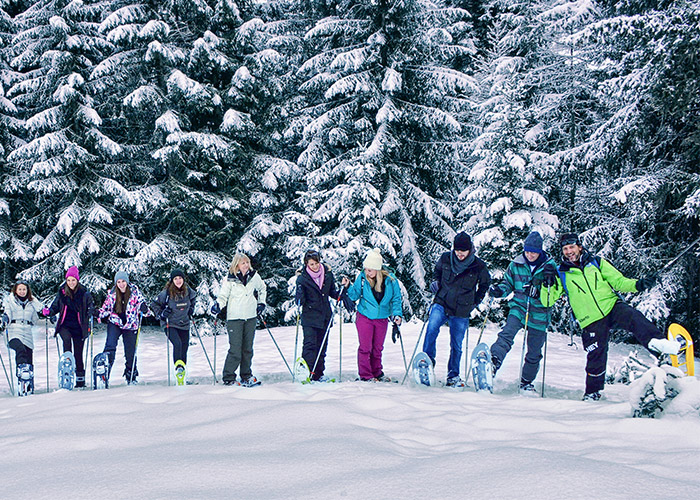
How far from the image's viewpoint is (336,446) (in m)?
3.59

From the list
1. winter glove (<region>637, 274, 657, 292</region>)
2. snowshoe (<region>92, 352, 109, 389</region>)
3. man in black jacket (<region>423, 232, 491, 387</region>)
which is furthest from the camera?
snowshoe (<region>92, 352, 109, 389</region>)

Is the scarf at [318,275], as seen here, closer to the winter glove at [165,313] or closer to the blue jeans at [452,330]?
the blue jeans at [452,330]

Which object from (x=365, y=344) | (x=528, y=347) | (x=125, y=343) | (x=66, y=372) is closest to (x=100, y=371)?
(x=66, y=372)

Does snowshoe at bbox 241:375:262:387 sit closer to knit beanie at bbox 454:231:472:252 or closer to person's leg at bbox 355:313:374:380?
person's leg at bbox 355:313:374:380

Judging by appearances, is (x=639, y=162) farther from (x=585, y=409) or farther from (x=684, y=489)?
(x=684, y=489)

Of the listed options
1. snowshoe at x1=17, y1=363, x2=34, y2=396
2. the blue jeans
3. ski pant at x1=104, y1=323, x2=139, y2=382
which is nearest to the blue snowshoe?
the blue jeans

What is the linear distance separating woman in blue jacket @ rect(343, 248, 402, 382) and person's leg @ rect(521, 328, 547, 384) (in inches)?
69.3

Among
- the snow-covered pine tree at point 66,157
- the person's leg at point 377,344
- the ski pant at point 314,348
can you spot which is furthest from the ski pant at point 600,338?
the snow-covered pine tree at point 66,157

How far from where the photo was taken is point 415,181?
1697cm

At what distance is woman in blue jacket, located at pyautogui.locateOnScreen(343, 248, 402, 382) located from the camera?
759 centimetres

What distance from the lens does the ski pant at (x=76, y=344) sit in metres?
8.53

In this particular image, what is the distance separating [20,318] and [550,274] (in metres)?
→ 8.02

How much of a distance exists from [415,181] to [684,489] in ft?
48.2

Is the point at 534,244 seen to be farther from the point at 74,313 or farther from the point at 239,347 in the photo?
the point at 74,313
